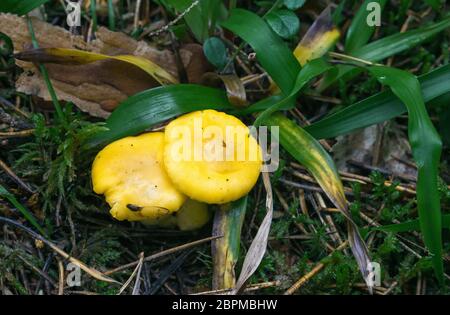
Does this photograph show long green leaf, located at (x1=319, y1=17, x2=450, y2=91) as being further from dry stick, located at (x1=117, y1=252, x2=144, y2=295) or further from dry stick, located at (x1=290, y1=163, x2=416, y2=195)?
dry stick, located at (x1=117, y1=252, x2=144, y2=295)

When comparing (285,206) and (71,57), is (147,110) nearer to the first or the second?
(71,57)

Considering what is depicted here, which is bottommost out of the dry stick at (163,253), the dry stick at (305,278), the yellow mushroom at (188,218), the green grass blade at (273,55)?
the dry stick at (305,278)

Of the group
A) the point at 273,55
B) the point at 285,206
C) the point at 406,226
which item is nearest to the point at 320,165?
the point at 285,206

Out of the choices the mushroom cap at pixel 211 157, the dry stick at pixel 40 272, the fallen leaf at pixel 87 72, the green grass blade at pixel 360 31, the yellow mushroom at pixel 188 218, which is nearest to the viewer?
the mushroom cap at pixel 211 157

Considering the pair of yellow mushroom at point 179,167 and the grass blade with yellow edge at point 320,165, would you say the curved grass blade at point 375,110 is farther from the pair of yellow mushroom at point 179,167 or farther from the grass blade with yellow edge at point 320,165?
the pair of yellow mushroom at point 179,167

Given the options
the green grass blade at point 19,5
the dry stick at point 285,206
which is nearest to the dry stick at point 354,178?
the dry stick at point 285,206
